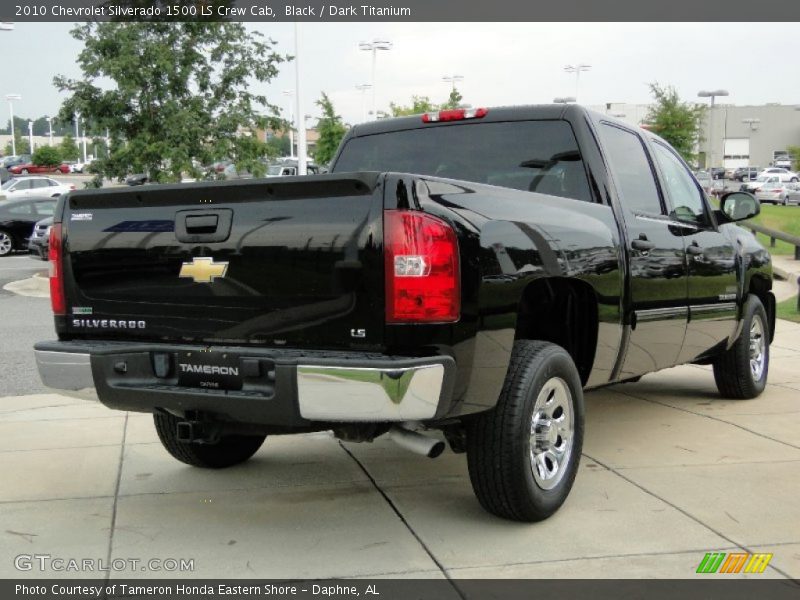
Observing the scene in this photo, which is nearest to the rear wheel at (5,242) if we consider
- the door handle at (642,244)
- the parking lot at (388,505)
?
the parking lot at (388,505)

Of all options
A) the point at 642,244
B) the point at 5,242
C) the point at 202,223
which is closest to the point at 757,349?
the point at 642,244

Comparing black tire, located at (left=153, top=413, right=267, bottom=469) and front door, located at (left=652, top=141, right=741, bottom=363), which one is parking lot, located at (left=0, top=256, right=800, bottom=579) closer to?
black tire, located at (left=153, top=413, right=267, bottom=469)

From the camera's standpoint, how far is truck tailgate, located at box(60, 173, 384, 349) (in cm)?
368

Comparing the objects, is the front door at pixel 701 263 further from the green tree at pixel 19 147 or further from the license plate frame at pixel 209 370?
the green tree at pixel 19 147

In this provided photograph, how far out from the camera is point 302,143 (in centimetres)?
2350

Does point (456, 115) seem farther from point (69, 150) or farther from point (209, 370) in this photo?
point (69, 150)

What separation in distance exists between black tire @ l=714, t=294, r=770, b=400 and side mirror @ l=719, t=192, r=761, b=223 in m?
0.68

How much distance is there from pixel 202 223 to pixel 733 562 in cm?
258

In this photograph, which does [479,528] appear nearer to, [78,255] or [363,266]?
[363,266]

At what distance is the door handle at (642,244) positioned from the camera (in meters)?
5.18

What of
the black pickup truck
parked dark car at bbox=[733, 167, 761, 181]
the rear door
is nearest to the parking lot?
the black pickup truck

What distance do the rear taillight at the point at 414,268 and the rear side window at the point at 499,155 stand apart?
176cm

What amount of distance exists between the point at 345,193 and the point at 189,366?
990 mm
